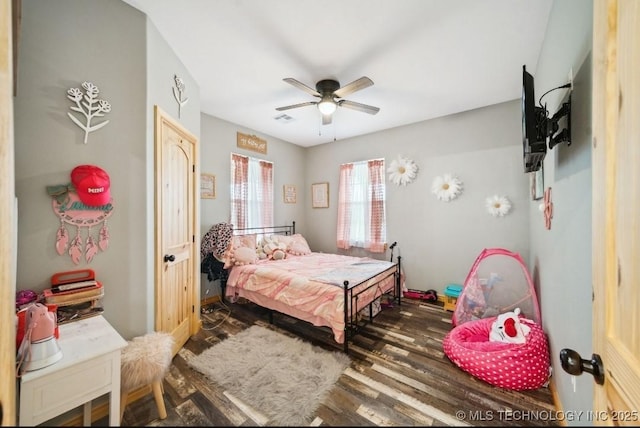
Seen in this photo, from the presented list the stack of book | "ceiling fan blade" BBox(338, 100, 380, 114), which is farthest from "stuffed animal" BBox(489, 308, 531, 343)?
the stack of book

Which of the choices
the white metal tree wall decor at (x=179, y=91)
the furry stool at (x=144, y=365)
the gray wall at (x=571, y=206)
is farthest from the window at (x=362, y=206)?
the furry stool at (x=144, y=365)

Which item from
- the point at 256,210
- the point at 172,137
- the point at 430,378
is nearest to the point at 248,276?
the point at 256,210

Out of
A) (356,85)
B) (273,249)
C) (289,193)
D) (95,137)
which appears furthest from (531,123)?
(289,193)

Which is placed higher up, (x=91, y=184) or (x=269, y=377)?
(x=91, y=184)

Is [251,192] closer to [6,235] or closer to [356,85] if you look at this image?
[356,85]

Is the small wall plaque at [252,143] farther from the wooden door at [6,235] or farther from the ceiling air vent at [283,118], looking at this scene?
the wooden door at [6,235]

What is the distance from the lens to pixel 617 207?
0.57 m

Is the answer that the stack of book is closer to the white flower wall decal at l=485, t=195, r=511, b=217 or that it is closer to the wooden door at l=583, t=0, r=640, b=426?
the wooden door at l=583, t=0, r=640, b=426

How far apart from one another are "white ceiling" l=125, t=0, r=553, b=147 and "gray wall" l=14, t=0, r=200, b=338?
16.6 inches

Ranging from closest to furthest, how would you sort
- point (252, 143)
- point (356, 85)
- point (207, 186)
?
point (356, 85), point (207, 186), point (252, 143)

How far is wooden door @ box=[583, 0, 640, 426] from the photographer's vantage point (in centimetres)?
53

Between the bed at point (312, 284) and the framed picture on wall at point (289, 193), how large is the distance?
1117 millimetres

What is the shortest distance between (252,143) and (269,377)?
13.3 feet

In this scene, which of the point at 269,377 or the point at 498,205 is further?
the point at 498,205
